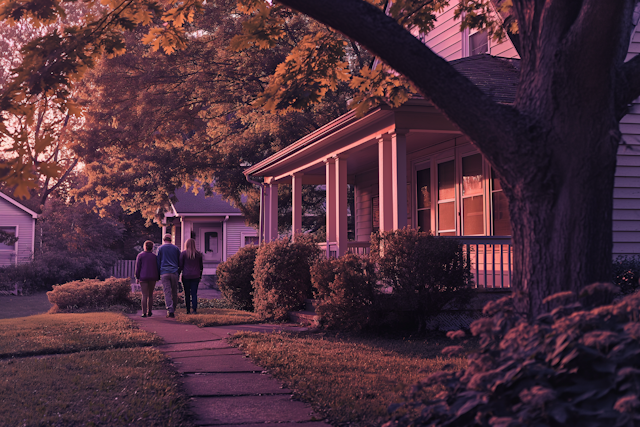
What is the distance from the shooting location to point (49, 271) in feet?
97.6

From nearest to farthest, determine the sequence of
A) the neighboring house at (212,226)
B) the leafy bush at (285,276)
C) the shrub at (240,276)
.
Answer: the leafy bush at (285,276), the shrub at (240,276), the neighboring house at (212,226)

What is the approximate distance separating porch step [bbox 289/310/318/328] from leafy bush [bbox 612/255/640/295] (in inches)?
219

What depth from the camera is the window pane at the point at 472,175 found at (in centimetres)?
1247

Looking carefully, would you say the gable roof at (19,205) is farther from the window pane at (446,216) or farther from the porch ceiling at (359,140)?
the window pane at (446,216)

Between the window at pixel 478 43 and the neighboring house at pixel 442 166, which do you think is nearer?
the neighboring house at pixel 442 166

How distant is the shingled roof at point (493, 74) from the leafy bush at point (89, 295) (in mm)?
11420

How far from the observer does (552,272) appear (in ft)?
13.9

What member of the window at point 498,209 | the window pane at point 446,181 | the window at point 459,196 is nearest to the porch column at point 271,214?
the window at point 459,196

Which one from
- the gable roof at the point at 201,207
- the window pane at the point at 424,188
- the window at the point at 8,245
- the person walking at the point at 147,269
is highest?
the gable roof at the point at 201,207

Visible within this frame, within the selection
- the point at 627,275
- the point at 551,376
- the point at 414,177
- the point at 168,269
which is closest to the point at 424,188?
the point at 414,177

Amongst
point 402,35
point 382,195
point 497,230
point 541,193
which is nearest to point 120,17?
point 402,35

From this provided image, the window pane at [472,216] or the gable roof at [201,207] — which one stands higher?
the gable roof at [201,207]

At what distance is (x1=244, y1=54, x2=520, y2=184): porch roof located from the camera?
10.4m

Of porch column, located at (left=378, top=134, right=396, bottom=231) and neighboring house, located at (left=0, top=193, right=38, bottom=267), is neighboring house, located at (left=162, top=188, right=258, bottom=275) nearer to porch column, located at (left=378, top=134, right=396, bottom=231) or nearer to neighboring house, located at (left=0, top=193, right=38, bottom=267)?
neighboring house, located at (left=0, top=193, right=38, bottom=267)
